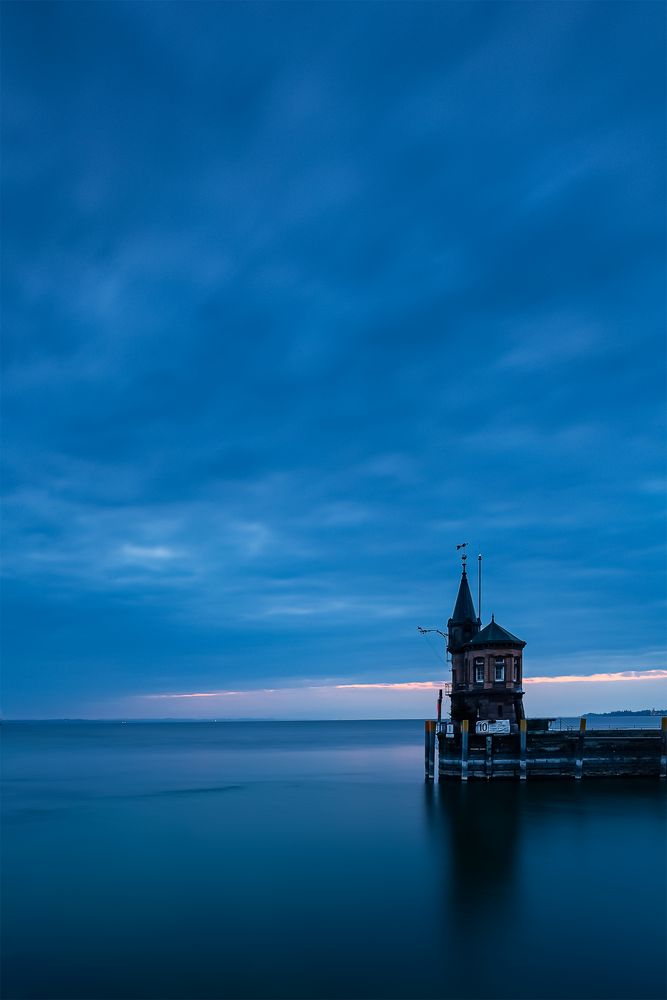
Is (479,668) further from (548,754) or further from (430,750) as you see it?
(430,750)

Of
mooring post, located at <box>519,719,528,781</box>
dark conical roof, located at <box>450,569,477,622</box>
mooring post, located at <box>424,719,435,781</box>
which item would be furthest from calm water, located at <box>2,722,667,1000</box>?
dark conical roof, located at <box>450,569,477,622</box>

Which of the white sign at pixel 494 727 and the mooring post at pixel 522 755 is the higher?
the white sign at pixel 494 727

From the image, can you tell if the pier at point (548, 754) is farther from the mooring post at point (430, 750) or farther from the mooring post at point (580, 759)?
the mooring post at point (430, 750)

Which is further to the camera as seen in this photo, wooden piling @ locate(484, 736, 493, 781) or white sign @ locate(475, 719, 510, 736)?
white sign @ locate(475, 719, 510, 736)

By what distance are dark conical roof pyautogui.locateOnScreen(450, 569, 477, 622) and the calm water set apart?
47.7 feet

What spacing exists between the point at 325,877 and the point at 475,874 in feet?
24.0

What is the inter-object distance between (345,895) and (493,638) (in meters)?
30.9

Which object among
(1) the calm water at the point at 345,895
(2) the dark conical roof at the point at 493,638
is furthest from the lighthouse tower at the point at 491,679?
(1) the calm water at the point at 345,895

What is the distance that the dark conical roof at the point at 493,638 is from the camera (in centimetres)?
5712

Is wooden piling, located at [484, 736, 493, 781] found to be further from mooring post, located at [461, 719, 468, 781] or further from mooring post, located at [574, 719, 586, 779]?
mooring post, located at [574, 719, 586, 779]

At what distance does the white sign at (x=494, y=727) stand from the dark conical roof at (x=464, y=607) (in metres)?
10.3

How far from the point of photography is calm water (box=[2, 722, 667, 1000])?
2136 centimetres

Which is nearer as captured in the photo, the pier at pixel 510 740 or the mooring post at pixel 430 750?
the pier at pixel 510 740

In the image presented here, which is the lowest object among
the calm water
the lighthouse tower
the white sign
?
the calm water
